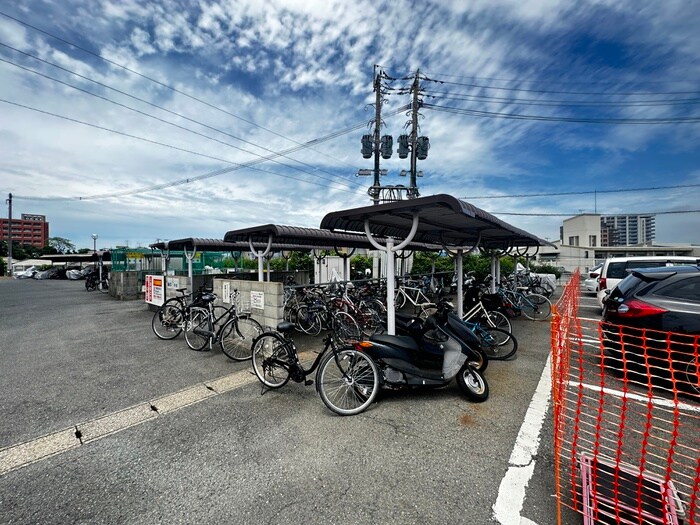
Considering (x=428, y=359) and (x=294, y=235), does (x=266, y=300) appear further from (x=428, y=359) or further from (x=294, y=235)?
(x=428, y=359)

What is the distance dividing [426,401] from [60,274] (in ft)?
107

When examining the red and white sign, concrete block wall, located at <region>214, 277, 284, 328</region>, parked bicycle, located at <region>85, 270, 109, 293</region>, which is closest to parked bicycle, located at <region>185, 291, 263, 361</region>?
concrete block wall, located at <region>214, 277, 284, 328</region>

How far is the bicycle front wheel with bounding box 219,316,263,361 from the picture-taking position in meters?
4.82

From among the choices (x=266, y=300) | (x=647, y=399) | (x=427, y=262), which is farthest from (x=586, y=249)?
(x=266, y=300)

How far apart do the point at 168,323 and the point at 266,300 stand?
244 centimetres

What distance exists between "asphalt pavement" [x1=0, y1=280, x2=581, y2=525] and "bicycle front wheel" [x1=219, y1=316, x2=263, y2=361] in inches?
23.7

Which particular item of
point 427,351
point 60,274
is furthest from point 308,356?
A: point 60,274

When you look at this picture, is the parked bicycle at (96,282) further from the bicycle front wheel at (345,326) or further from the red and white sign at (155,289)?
the bicycle front wheel at (345,326)

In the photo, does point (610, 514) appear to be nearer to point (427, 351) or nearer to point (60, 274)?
point (427, 351)

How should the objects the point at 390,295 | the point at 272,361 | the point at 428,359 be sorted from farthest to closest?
the point at 390,295, the point at 272,361, the point at 428,359

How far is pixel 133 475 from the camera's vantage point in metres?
2.21

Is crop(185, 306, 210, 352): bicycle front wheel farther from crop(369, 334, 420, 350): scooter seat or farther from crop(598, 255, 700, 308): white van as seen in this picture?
crop(598, 255, 700, 308): white van

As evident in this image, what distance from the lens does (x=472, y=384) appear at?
3316 millimetres

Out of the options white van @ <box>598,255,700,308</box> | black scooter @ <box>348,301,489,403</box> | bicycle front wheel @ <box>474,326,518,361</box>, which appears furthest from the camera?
white van @ <box>598,255,700,308</box>
